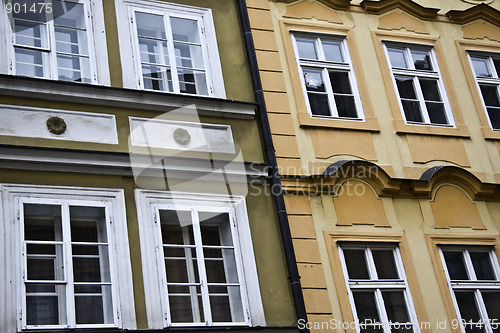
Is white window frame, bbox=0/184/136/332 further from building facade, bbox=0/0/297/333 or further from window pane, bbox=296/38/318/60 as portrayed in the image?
window pane, bbox=296/38/318/60

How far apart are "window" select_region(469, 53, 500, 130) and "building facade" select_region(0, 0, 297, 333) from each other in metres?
4.32

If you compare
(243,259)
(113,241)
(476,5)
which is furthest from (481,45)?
(113,241)

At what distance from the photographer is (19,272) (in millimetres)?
8727

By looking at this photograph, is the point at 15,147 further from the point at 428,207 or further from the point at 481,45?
Answer: the point at 481,45

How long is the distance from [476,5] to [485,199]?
12.9 feet

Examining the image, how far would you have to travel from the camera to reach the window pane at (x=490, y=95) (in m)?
13.3

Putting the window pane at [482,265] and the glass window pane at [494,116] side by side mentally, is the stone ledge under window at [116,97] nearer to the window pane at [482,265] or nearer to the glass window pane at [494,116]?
the window pane at [482,265]

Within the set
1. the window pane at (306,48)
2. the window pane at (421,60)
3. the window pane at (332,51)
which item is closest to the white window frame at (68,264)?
the window pane at (306,48)

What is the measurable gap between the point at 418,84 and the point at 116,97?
5172mm

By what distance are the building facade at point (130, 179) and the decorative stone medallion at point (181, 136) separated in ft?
0.05

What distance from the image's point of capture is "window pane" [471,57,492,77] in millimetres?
13484

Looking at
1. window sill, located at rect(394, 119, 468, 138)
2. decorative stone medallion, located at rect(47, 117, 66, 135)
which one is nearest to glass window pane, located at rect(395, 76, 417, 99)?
window sill, located at rect(394, 119, 468, 138)

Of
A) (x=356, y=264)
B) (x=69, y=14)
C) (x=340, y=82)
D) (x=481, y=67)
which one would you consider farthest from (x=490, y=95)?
(x=69, y=14)

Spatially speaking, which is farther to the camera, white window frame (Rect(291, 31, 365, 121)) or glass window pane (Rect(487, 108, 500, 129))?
glass window pane (Rect(487, 108, 500, 129))
